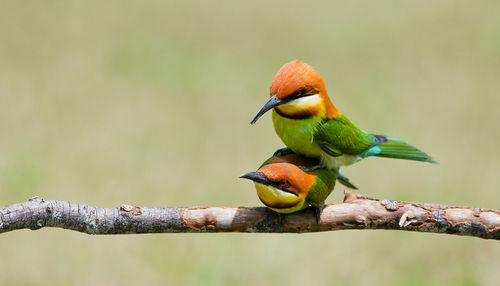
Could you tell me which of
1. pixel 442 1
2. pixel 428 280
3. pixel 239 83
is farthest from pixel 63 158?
pixel 442 1

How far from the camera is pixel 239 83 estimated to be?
7.73 m

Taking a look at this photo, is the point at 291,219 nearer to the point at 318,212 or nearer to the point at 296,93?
the point at 318,212

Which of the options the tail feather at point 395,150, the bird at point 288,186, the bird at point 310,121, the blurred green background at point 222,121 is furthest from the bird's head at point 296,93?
the blurred green background at point 222,121

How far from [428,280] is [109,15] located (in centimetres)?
597

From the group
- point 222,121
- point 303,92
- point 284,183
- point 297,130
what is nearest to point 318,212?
point 284,183

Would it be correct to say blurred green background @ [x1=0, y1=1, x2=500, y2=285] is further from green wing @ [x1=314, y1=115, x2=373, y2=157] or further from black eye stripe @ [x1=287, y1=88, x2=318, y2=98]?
black eye stripe @ [x1=287, y1=88, x2=318, y2=98]

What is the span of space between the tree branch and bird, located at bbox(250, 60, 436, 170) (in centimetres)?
28

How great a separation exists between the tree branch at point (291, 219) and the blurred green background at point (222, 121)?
2022mm

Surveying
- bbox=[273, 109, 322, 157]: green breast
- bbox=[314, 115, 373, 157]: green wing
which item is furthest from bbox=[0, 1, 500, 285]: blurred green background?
bbox=[273, 109, 322, 157]: green breast

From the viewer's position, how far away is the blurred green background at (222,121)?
16.2 ft

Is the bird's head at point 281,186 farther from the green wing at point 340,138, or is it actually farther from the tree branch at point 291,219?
the green wing at point 340,138

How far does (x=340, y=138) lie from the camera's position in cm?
316

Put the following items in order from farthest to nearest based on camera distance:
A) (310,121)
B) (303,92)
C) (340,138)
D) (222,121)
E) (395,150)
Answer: (222,121) → (395,150) → (340,138) → (310,121) → (303,92)

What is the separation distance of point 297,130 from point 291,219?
0.40 metres
